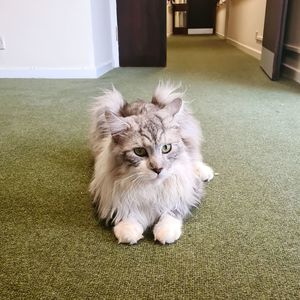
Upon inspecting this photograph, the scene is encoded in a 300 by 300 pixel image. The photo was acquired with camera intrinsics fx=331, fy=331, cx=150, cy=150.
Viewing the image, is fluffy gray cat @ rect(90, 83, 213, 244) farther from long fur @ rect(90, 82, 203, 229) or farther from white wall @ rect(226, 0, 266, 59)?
white wall @ rect(226, 0, 266, 59)

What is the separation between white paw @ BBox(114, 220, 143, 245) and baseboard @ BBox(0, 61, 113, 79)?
9.27 ft

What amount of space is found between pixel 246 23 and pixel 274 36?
8.85 ft

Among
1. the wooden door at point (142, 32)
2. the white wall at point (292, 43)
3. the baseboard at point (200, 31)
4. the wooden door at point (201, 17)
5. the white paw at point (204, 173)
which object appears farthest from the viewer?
the baseboard at point (200, 31)

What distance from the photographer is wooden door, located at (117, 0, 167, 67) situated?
4.13 meters

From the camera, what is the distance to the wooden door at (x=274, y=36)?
301 cm

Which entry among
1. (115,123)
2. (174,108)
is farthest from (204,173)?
(115,123)

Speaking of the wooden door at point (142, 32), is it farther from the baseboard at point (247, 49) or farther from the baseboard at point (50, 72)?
the baseboard at point (247, 49)

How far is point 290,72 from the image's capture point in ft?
10.8

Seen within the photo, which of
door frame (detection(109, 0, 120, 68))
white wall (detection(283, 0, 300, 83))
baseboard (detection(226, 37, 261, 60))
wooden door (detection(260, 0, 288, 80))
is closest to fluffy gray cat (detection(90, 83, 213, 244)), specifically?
wooden door (detection(260, 0, 288, 80))

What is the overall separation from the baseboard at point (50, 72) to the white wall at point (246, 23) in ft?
8.22

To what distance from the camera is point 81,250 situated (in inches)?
36.2

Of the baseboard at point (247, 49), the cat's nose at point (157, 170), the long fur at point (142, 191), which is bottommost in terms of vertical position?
the baseboard at point (247, 49)

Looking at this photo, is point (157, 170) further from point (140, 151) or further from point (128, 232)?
point (128, 232)

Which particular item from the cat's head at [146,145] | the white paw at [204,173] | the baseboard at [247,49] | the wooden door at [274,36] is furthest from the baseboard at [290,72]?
the cat's head at [146,145]
